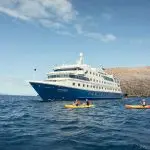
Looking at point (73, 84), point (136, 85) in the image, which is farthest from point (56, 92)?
point (136, 85)

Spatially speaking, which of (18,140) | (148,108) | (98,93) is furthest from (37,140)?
(98,93)

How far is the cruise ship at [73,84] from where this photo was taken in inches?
2462

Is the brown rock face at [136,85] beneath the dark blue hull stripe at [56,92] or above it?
above

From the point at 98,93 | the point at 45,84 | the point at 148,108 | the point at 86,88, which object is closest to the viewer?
the point at 148,108

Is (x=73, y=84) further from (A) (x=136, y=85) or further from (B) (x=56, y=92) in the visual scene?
(A) (x=136, y=85)

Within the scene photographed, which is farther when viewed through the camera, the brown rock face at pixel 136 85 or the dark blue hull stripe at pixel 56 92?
the brown rock face at pixel 136 85

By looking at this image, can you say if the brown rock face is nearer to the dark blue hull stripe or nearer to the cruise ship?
the cruise ship

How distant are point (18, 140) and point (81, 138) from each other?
14.4 feet

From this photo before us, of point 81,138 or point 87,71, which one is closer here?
point 81,138

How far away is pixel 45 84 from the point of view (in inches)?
2430

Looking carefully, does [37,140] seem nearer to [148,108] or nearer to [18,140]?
[18,140]

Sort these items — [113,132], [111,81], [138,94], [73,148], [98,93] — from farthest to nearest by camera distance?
[138,94] < [111,81] < [98,93] < [113,132] < [73,148]

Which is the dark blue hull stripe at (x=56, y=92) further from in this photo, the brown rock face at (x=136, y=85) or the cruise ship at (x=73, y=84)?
the brown rock face at (x=136, y=85)

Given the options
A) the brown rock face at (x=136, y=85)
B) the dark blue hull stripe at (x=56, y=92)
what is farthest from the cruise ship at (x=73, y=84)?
the brown rock face at (x=136, y=85)
